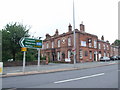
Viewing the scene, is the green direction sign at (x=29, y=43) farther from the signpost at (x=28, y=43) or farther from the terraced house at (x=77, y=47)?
the terraced house at (x=77, y=47)

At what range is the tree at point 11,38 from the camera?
20241 mm

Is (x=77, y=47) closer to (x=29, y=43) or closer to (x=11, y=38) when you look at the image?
(x=11, y=38)

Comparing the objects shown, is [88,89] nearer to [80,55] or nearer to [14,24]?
[14,24]

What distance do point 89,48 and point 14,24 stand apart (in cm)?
2143

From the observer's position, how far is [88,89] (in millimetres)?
5836

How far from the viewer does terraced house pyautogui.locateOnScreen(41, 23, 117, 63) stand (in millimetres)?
31203

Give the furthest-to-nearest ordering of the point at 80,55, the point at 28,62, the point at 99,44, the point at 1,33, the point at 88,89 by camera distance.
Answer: the point at 99,44 → the point at 80,55 → the point at 28,62 → the point at 1,33 → the point at 88,89

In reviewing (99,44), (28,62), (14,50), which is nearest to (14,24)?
(14,50)

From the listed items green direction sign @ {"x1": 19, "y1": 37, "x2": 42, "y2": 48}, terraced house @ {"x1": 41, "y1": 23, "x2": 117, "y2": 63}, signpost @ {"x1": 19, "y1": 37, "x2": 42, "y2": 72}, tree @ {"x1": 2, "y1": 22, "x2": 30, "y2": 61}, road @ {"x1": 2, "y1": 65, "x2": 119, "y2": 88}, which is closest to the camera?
road @ {"x1": 2, "y1": 65, "x2": 119, "y2": 88}

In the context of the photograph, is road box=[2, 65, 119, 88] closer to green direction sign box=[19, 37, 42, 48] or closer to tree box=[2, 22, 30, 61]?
green direction sign box=[19, 37, 42, 48]

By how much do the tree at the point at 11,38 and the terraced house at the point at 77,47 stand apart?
12.4 m

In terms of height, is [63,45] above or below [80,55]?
above

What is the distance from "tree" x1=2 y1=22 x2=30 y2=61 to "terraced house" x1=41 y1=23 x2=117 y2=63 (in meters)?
12.4

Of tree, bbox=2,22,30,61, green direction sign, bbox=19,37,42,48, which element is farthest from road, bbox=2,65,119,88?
tree, bbox=2,22,30,61
